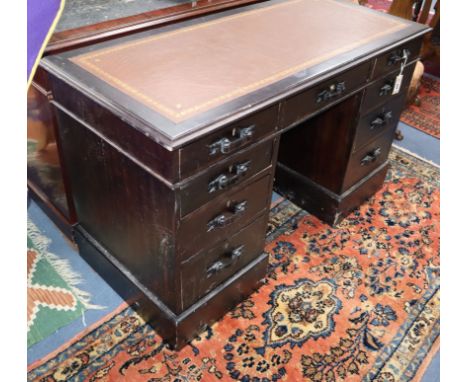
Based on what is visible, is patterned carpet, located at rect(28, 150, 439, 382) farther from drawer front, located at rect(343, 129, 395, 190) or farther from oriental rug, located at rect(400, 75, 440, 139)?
oriental rug, located at rect(400, 75, 440, 139)

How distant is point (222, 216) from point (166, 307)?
44 centimetres

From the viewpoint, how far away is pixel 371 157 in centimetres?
243

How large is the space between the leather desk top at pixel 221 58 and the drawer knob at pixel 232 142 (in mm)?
78

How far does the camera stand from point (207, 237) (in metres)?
1.64

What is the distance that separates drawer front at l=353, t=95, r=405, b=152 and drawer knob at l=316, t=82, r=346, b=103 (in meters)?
0.37

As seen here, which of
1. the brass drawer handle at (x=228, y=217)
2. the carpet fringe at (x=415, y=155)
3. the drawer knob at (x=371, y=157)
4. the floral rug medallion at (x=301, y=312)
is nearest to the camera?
the brass drawer handle at (x=228, y=217)

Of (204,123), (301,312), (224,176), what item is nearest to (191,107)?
(204,123)

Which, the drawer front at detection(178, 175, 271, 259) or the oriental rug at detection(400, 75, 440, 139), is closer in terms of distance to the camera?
the drawer front at detection(178, 175, 271, 259)

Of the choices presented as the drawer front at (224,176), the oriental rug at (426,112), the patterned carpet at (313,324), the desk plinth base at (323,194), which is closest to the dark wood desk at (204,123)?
the drawer front at (224,176)

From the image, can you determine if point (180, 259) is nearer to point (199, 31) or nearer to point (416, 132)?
point (199, 31)

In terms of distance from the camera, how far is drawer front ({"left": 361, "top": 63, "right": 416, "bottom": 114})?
6.96 feet

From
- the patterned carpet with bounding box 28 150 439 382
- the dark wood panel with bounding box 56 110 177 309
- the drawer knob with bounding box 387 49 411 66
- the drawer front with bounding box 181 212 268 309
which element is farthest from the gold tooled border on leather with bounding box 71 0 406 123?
the patterned carpet with bounding box 28 150 439 382

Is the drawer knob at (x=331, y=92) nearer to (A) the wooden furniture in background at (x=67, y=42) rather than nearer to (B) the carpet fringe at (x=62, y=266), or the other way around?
(A) the wooden furniture in background at (x=67, y=42)

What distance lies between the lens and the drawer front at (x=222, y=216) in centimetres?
154
